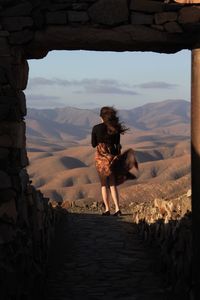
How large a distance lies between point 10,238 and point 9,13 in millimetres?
2321

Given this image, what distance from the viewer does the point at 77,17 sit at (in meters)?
6.16

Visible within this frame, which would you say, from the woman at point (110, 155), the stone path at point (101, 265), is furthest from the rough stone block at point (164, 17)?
the woman at point (110, 155)

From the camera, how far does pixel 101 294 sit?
6547mm

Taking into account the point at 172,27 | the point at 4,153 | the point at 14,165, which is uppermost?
the point at 172,27

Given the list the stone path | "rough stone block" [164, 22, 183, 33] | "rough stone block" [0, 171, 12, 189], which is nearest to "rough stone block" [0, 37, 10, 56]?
"rough stone block" [0, 171, 12, 189]

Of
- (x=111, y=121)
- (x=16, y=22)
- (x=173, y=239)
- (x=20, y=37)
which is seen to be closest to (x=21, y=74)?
(x=20, y=37)

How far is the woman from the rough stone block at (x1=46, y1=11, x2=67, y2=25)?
151 inches

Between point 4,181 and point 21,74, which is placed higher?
point 21,74

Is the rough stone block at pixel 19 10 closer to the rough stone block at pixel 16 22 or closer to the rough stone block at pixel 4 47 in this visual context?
the rough stone block at pixel 16 22

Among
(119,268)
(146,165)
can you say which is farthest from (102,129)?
(146,165)

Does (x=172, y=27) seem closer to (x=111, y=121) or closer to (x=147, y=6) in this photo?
(x=147, y=6)

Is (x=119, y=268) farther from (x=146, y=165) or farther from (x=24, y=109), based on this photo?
(x=146, y=165)

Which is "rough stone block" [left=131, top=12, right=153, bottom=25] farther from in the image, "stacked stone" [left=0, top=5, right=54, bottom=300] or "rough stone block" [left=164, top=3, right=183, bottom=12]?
"stacked stone" [left=0, top=5, right=54, bottom=300]

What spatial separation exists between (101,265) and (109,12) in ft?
A: 10.8
